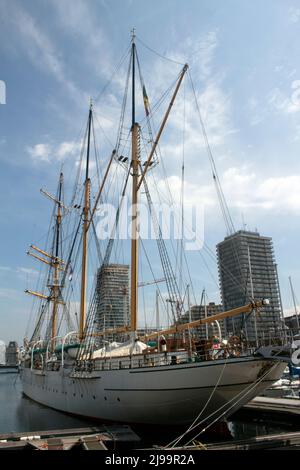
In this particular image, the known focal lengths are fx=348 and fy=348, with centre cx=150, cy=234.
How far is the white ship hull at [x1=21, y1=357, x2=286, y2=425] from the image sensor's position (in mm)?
17391

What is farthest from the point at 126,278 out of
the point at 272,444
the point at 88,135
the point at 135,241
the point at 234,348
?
the point at 272,444

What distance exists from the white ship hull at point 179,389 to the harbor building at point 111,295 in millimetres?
9278

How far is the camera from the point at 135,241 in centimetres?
2683

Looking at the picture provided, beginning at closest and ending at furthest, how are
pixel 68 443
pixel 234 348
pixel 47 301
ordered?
pixel 68 443 < pixel 234 348 < pixel 47 301

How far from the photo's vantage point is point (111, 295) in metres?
38.2

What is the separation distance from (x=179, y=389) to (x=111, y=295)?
21078 mm

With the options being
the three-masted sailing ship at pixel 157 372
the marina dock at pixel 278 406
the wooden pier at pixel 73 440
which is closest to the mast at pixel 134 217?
the three-masted sailing ship at pixel 157 372

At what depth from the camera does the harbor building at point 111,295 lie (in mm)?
30766

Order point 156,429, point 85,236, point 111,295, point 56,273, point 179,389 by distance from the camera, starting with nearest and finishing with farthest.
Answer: point 179,389, point 156,429, point 111,295, point 85,236, point 56,273

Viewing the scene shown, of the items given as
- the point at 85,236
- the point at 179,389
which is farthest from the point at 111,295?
the point at 179,389

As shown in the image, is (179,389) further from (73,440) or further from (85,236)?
(85,236)

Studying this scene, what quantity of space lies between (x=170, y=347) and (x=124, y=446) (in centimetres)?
861

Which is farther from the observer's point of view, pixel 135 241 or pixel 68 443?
pixel 135 241
